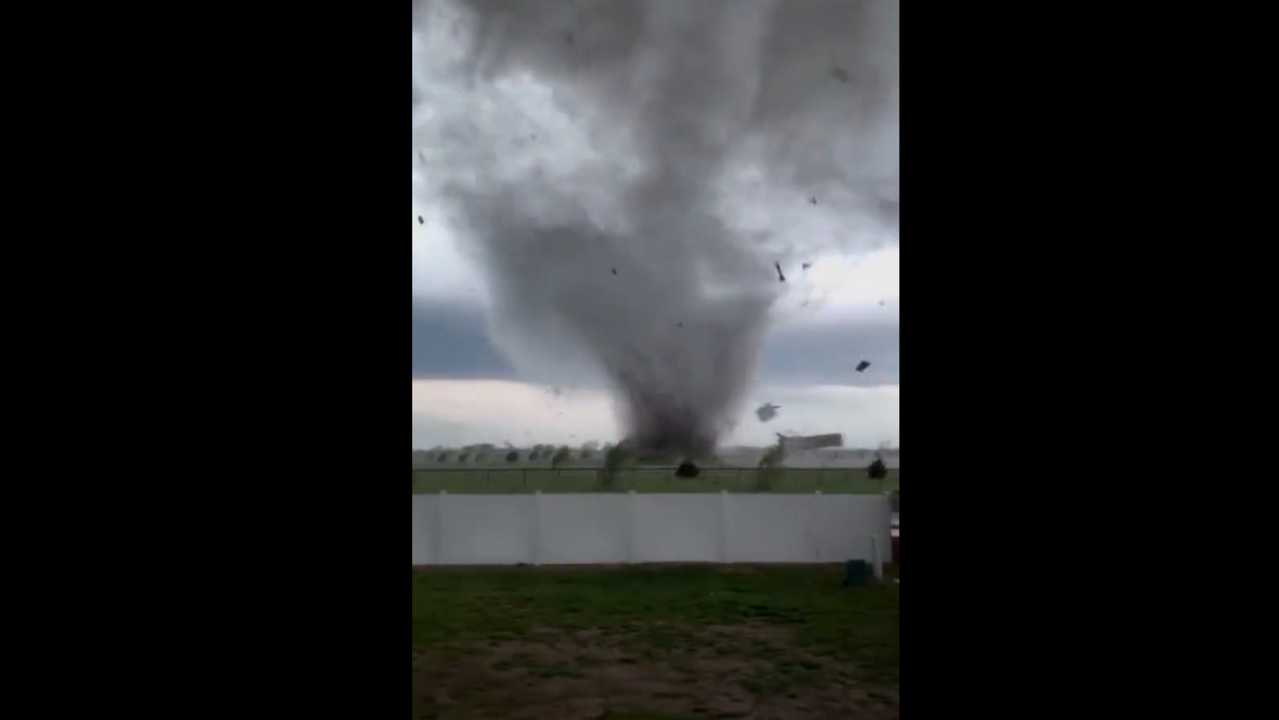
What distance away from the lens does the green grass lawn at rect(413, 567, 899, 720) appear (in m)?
3.05

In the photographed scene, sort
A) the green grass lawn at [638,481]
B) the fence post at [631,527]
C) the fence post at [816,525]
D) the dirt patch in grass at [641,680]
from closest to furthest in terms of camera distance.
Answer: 1. the dirt patch in grass at [641,680]
2. the fence post at [816,525]
3. the fence post at [631,527]
4. the green grass lawn at [638,481]

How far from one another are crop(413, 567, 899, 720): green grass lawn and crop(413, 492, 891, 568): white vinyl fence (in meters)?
0.21

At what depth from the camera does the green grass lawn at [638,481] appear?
5.86 meters

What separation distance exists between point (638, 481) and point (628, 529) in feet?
1.74

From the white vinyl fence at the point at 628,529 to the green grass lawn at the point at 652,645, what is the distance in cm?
21

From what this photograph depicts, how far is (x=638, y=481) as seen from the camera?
19.9 ft

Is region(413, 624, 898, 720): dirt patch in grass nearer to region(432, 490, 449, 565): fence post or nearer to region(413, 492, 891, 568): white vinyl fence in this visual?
region(413, 492, 891, 568): white vinyl fence

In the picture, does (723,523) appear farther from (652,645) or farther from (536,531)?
(652,645)

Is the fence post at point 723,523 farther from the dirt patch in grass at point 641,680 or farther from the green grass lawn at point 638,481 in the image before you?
the dirt patch in grass at point 641,680

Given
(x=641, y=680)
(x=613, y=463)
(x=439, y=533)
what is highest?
(x=613, y=463)

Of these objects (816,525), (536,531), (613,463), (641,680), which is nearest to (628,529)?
(613,463)

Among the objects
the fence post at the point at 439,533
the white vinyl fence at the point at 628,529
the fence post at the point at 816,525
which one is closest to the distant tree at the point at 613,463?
the white vinyl fence at the point at 628,529
